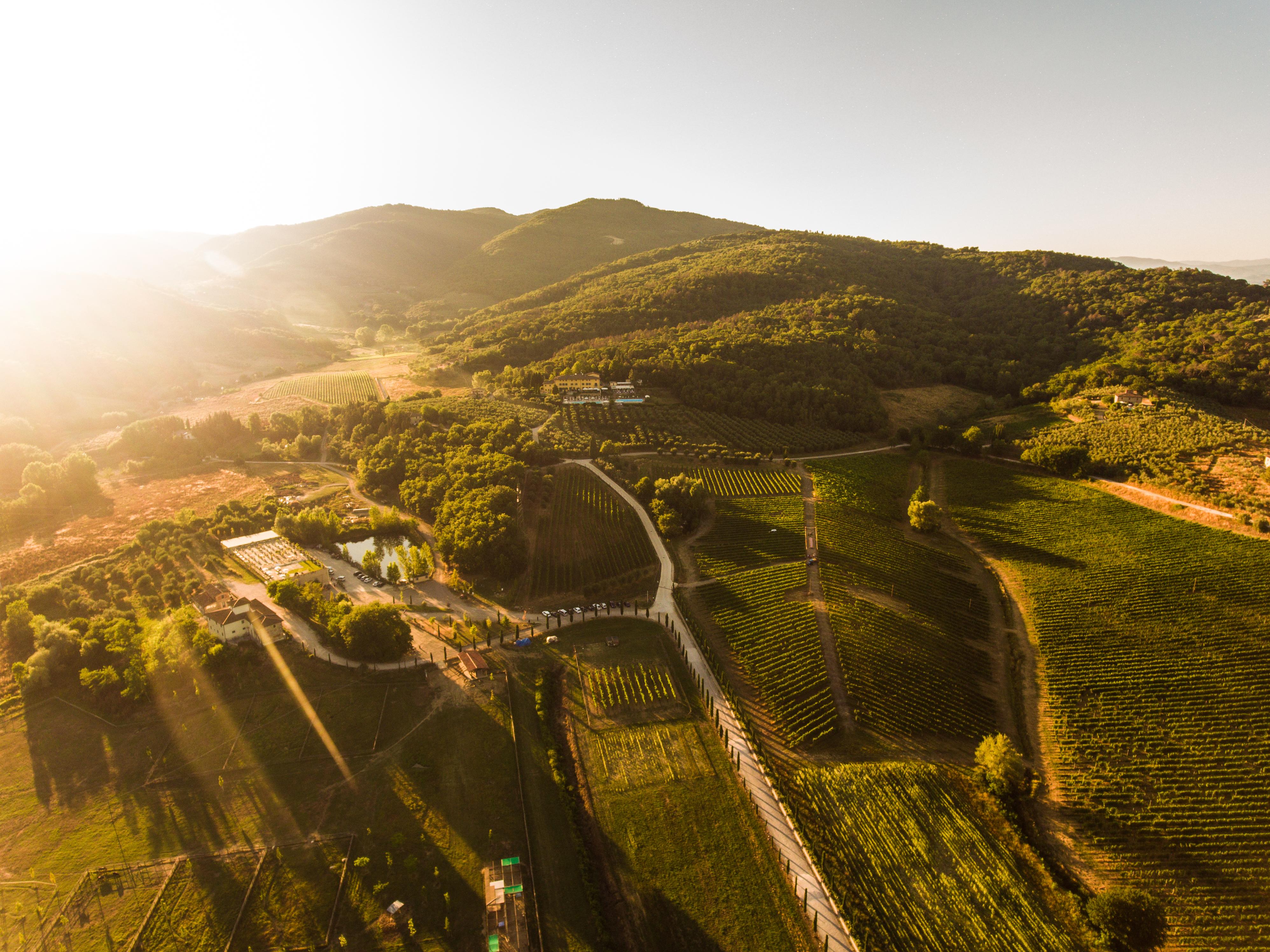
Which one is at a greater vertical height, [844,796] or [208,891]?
[844,796]

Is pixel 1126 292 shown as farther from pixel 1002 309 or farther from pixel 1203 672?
pixel 1203 672

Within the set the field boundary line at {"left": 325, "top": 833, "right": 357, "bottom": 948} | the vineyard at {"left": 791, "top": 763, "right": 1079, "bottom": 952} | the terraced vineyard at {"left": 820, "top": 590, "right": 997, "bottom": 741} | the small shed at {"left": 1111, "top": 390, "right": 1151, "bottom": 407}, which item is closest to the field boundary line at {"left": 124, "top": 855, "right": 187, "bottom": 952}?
the field boundary line at {"left": 325, "top": 833, "right": 357, "bottom": 948}

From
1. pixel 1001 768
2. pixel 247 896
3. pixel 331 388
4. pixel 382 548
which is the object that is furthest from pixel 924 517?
pixel 331 388

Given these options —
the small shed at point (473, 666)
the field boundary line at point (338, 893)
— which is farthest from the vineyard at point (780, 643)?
the field boundary line at point (338, 893)

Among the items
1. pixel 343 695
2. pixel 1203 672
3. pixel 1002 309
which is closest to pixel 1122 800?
pixel 1203 672

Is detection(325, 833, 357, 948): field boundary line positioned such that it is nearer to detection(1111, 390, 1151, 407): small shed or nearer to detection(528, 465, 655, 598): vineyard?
detection(528, 465, 655, 598): vineyard

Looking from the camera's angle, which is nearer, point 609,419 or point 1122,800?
point 1122,800
